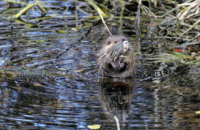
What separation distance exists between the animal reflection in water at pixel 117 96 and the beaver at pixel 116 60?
0.46 ft

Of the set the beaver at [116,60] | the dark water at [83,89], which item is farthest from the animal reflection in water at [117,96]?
the beaver at [116,60]

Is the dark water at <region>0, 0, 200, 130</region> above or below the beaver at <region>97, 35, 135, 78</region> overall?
below

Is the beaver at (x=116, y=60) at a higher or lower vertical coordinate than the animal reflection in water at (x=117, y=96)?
higher

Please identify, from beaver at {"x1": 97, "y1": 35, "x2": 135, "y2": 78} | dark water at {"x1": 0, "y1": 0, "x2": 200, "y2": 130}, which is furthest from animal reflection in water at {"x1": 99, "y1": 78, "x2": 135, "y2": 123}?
beaver at {"x1": 97, "y1": 35, "x2": 135, "y2": 78}

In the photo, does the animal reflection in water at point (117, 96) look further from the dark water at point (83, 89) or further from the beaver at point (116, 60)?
the beaver at point (116, 60)

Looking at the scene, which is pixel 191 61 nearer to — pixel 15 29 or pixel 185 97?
pixel 185 97

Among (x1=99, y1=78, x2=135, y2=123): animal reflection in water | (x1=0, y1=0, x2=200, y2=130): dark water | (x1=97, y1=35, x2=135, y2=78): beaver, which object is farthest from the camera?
(x1=97, y1=35, x2=135, y2=78): beaver

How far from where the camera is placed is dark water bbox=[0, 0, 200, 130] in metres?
4.06

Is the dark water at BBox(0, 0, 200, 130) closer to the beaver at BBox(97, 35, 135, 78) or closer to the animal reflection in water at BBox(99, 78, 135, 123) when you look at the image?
the animal reflection in water at BBox(99, 78, 135, 123)

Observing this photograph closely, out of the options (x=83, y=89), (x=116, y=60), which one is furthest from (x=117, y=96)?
(x=116, y=60)

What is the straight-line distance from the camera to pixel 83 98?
4.68m

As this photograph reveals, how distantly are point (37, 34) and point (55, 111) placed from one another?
12.2ft

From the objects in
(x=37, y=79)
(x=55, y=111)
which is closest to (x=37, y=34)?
(x=37, y=79)

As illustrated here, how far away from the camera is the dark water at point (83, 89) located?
4.06m
